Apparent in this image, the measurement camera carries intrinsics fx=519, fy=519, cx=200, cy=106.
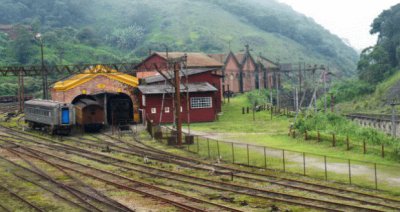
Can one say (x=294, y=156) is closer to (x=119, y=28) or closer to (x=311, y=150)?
(x=311, y=150)

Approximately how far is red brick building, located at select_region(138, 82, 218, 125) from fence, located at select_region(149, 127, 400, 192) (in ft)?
58.7

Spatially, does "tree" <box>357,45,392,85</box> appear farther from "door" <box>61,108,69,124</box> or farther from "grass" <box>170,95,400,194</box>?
"door" <box>61,108,69,124</box>

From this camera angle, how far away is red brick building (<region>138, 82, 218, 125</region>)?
58906 millimetres

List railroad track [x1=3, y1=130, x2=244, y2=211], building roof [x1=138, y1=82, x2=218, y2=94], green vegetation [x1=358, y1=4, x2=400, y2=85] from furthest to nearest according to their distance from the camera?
green vegetation [x1=358, y1=4, x2=400, y2=85], building roof [x1=138, y1=82, x2=218, y2=94], railroad track [x1=3, y1=130, x2=244, y2=211]

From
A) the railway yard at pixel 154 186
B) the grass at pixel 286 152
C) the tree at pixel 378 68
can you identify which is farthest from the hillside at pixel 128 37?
the railway yard at pixel 154 186

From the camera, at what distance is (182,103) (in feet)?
197

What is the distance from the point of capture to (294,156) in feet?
114

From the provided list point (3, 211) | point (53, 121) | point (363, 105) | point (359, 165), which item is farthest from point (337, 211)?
point (363, 105)

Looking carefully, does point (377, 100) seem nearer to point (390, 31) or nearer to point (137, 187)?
point (390, 31)

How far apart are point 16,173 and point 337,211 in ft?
64.2

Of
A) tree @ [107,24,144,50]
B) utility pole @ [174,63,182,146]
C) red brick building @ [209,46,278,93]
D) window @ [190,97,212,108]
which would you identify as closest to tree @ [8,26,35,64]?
tree @ [107,24,144,50]

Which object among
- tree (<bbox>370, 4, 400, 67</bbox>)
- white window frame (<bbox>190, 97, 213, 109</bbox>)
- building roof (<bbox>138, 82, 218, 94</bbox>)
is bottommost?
white window frame (<bbox>190, 97, 213, 109</bbox>)

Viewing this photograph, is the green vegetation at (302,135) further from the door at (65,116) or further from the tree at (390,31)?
the tree at (390,31)

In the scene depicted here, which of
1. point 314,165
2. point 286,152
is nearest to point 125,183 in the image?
point 314,165
